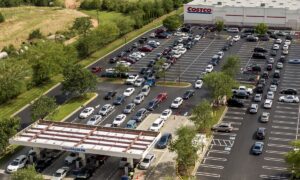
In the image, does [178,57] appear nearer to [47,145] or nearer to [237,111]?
[237,111]

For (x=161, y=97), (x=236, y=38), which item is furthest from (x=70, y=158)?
(x=236, y=38)

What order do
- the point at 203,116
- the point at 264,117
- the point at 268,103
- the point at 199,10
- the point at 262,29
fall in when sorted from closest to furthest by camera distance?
the point at 203,116
the point at 264,117
the point at 268,103
the point at 262,29
the point at 199,10

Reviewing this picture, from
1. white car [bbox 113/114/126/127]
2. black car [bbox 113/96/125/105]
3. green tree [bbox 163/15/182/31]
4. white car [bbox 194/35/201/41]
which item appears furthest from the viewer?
green tree [bbox 163/15/182/31]

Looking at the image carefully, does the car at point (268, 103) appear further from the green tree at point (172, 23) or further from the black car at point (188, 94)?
the green tree at point (172, 23)

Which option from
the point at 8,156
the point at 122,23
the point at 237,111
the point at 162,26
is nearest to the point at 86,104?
the point at 8,156

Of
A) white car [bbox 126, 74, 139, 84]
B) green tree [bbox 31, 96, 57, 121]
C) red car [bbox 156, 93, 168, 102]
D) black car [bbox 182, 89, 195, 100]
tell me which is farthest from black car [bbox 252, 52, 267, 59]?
green tree [bbox 31, 96, 57, 121]

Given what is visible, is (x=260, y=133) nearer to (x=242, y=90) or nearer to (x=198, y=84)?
(x=242, y=90)

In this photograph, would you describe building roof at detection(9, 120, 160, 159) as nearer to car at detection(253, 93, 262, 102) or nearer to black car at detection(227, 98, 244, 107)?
black car at detection(227, 98, 244, 107)
